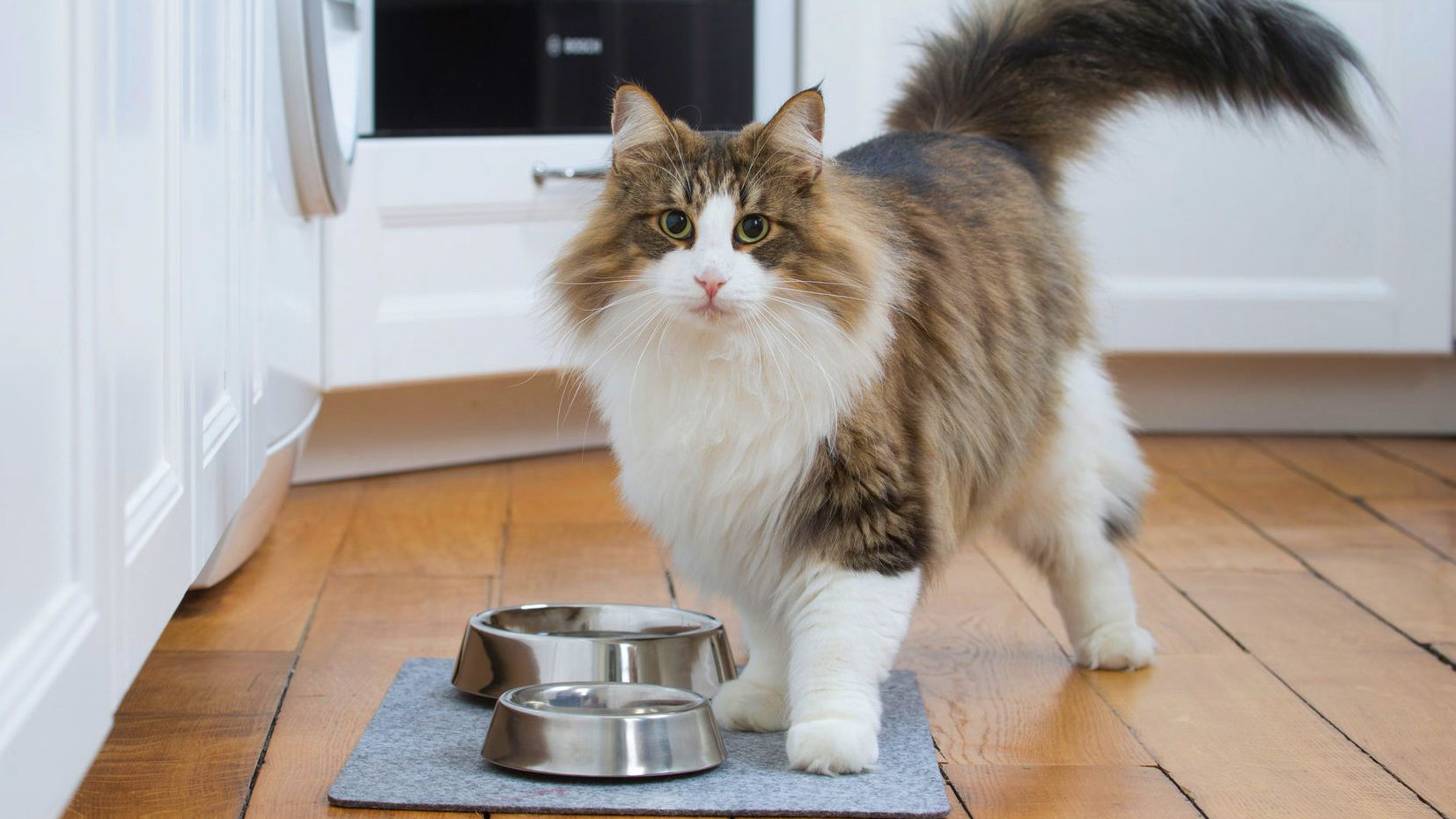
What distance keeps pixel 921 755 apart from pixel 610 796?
1.03ft

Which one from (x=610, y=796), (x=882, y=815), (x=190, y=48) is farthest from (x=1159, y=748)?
(x=190, y=48)

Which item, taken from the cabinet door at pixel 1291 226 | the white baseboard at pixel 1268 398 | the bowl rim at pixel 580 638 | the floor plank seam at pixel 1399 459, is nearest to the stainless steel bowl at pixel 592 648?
the bowl rim at pixel 580 638

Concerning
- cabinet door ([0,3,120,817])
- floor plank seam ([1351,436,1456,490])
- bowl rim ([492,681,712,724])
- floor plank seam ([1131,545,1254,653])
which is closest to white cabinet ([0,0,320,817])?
cabinet door ([0,3,120,817])

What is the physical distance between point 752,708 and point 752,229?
494 millimetres

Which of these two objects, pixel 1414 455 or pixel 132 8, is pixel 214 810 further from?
pixel 1414 455

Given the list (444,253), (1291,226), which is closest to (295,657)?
(444,253)

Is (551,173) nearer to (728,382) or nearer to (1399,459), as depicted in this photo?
(728,382)

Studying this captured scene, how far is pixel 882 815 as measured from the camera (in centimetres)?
125

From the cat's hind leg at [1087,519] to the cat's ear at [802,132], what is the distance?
A: 0.48 meters

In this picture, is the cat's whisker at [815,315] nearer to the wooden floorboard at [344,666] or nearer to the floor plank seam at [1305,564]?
the wooden floorboard at [344,666]

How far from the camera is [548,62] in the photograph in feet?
9.12

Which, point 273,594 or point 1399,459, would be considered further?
point 1399,459

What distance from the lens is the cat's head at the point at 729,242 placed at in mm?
1345

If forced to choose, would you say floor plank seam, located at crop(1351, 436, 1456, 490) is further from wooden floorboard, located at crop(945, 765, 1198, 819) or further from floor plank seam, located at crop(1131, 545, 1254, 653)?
wooden floorboard, located at crop(945, 765, 1198, 819)
